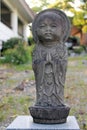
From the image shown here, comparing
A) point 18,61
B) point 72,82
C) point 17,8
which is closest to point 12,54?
point 18,61

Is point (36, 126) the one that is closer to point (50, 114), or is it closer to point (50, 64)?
point (50, 114)

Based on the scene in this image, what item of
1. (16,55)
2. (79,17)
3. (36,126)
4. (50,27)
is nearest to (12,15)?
(79,17)

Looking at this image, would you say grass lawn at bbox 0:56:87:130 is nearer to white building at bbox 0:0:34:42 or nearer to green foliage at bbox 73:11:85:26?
white building at bbox 0:0:34:42

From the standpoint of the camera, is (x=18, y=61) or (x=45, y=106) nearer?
(x=45, y=106)

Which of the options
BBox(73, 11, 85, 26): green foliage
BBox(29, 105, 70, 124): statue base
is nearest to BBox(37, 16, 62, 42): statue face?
BBox(29, 105, 70, 124): statue base

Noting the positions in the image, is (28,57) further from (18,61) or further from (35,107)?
(35,107)

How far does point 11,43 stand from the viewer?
70.1 feet

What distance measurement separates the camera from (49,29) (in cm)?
488

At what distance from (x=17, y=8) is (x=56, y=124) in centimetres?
2219

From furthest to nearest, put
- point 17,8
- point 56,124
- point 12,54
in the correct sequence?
point 17,8, point 12,54, point 56,124

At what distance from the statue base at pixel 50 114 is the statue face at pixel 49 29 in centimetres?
89

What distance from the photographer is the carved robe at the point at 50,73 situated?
4895mm

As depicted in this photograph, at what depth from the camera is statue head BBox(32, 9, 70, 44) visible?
4.88 m

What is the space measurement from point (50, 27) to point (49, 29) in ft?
0.11
